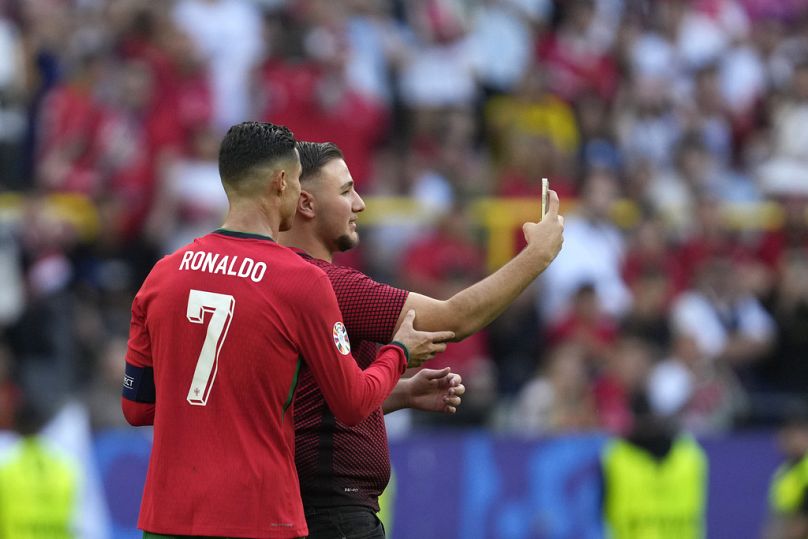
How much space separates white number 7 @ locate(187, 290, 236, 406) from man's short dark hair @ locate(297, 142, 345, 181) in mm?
810

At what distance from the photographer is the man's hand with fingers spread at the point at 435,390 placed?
17.2ft

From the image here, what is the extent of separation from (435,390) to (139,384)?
1.09 m

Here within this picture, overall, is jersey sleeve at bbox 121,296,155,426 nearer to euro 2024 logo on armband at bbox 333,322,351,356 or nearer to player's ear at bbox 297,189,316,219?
euro 2024 logo on armband at bbox 333,322,351,356

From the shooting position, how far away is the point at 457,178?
12305 mm

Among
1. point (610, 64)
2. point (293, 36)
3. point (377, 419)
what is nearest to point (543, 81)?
point (610, 64)

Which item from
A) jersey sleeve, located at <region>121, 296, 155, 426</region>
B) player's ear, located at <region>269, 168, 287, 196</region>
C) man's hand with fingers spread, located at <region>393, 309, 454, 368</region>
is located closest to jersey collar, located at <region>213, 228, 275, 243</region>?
player's ear, located at <region>269, 168, 287, 196</region>

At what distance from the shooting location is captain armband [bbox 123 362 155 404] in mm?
4746

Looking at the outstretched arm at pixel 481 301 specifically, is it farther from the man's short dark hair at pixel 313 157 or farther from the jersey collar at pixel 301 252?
the man's short dark hair at pixel 313 157

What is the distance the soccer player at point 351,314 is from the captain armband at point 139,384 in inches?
20.2

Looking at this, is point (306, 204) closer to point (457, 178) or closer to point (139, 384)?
point (139, 384)

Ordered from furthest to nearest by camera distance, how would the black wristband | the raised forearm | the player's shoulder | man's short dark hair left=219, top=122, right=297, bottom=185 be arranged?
the raised forearm < the player's shoulder < the black wristband < man's short dark hair left=219, top=122, right=297, bottom=185

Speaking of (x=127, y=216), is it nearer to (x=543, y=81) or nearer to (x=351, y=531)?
(x=543, y=81)

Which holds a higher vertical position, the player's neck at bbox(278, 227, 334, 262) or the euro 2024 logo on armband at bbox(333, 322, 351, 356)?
the player's neck at bbox(278, 227, 334, 262)

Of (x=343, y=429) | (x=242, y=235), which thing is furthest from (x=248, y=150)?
(x=343, y=429)
